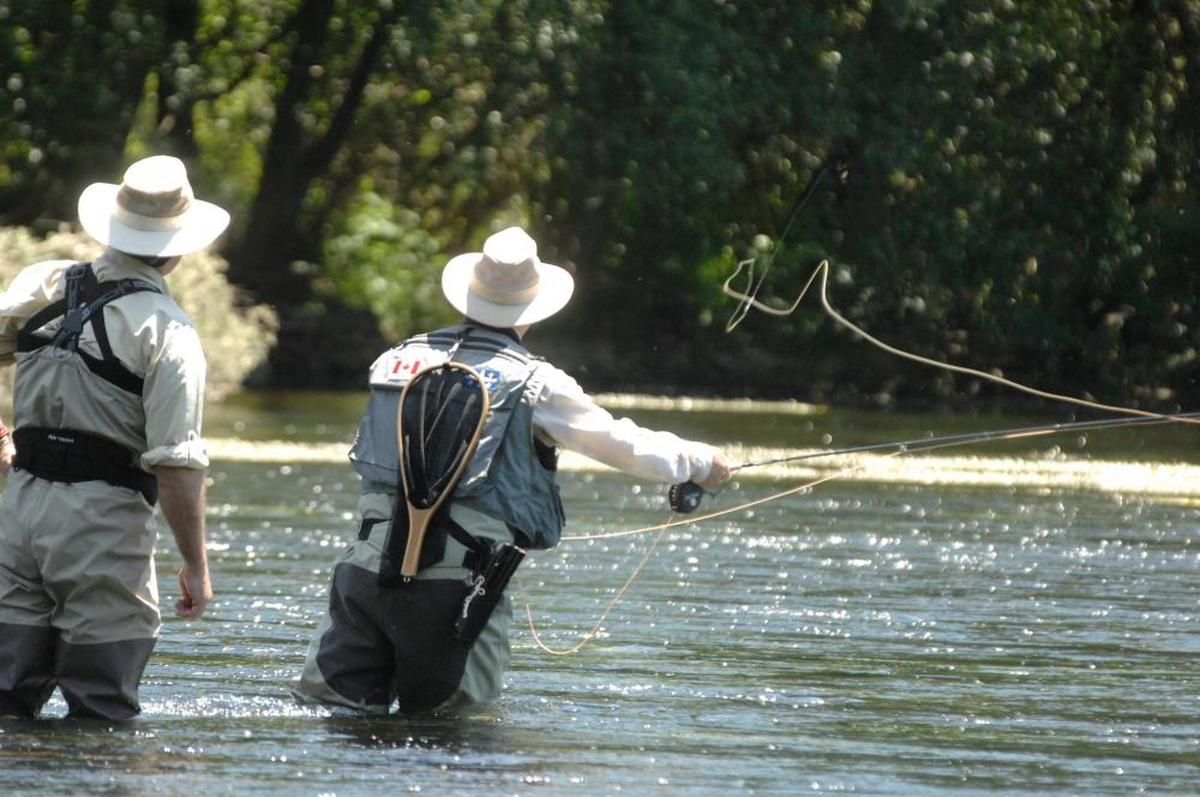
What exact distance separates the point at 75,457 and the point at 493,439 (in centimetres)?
Result: 106

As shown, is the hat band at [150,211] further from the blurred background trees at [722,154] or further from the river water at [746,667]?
the blurred background trees at [722,154]

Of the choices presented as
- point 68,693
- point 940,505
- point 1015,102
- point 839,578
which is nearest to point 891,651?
point 839,578

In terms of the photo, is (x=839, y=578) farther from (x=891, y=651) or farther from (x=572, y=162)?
(x=572, y=162)

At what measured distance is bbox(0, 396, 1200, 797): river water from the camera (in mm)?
6215

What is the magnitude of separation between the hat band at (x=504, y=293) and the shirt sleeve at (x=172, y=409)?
982mm

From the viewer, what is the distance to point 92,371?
598 centimetres

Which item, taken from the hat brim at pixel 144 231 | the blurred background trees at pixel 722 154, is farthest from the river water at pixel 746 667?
the blurred background trees at pixel 722 154

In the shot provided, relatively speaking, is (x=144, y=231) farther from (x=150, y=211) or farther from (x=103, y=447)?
(x=103, y=447)

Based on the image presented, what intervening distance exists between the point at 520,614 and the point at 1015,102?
24.0 m

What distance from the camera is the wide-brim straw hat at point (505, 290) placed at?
21.8 feet

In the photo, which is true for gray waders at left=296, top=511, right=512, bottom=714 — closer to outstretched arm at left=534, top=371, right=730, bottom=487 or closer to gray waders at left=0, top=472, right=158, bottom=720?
outstretched arm at left=534, top=371, right=730, bottom=487

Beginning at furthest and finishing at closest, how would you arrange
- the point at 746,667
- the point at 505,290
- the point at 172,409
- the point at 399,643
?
the point at 746,667
the point at 505,290
the point at 399,643
the point at 172,409

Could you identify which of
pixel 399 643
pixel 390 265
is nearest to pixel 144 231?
pixel 399 643

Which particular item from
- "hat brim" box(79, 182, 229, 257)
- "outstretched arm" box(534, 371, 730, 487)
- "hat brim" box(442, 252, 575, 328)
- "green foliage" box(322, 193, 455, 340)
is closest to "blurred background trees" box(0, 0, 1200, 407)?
"green foliage" box(322, 193, 455, 340)
